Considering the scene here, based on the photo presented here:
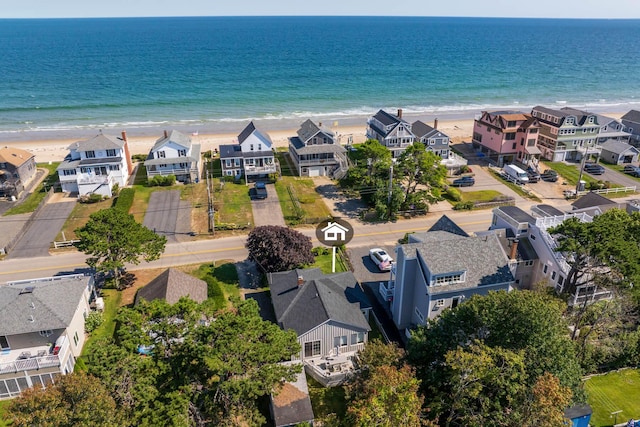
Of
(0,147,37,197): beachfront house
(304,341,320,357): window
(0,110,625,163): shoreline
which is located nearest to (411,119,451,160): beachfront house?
(0,110,625,163): shoreline

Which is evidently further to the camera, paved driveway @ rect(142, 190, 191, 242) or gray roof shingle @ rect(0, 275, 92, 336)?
paved driveway @ rect(142, 190, 191, 242)

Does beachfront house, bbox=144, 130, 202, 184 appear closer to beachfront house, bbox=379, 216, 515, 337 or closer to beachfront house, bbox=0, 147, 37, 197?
beachfront house, bbox=0, 147, 37, 197

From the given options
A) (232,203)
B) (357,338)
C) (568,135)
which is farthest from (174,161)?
(568,135)

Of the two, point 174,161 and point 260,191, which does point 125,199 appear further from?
point 260,191

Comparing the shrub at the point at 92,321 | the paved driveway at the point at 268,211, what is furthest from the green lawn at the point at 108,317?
the paved driveway at the point at 268,211

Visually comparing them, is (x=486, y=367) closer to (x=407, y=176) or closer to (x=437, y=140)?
(x=407, y=176)

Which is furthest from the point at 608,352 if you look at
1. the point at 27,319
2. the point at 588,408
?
the point at 27,319
